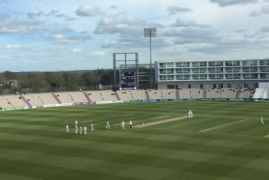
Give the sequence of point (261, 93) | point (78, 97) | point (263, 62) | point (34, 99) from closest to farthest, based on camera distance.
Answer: point (34, 99), point (261, 93), point (78, 97), point (263, 62)

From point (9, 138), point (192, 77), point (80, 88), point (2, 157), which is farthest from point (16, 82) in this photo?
point (2, 157)

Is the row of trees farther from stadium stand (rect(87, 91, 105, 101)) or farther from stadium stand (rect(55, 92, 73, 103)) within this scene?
stadium stand (rect(55, 92, 73, 103))

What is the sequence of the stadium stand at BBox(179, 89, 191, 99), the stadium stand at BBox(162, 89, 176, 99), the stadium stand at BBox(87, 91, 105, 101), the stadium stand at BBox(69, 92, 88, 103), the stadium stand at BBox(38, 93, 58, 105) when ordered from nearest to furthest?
the stadium stand at BBox(38, 93, 58, 105) → the stadium stand at BBox(69, 92, 88, 103) → the stadium stand at BBox(87, 91, 105, 101) → the stadium stand at BBox(179, 89, 191, 99) → the stadium stand at BBox(162, 89, 176, 99)

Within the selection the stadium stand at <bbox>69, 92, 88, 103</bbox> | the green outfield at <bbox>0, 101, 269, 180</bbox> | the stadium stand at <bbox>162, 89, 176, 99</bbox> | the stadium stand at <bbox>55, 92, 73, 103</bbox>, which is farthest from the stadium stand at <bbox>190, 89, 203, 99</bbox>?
the green outfield at <bbox>0, 101, 269, 180</bbox>

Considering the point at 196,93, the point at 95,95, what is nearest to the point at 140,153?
the point at 95,95

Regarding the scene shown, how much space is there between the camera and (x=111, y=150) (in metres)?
27.2

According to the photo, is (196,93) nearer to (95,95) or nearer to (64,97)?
(95,95)

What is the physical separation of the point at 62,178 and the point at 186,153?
9.97 meters

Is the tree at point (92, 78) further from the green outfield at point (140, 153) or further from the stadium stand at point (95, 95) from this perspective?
the green outfield at point (140, 153)

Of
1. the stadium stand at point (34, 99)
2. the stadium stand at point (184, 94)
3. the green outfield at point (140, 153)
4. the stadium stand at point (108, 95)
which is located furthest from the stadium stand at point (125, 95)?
the green outfield at point (140, 153)

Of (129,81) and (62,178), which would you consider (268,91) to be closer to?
(129,81)

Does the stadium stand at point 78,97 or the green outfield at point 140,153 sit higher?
the stadium stand at point 78,97

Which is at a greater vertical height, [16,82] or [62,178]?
[16,82]

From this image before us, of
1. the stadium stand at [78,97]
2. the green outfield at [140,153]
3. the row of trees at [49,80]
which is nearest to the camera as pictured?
the green outfield at [140,153]
